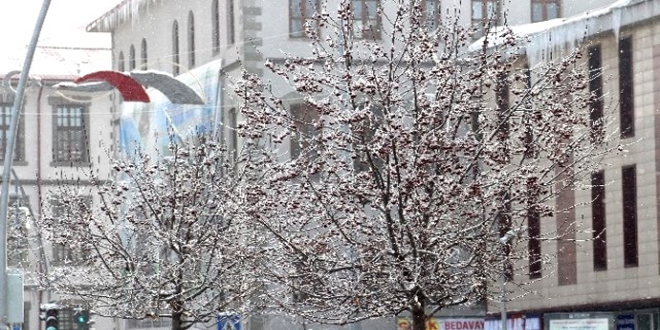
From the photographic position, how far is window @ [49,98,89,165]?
287 ft

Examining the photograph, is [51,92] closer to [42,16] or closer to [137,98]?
[137,98]

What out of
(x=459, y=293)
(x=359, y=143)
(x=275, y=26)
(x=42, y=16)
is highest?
(x=275, y=26)

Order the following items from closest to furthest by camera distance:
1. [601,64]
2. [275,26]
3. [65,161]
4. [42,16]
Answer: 1. [42,16]
2. [601,64]
3. [275,26]
4. [65,161]

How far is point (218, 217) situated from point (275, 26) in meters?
18.7

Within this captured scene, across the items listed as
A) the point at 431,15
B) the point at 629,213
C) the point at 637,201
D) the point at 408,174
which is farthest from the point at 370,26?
the point at 629,213

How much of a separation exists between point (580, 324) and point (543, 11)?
1022cm

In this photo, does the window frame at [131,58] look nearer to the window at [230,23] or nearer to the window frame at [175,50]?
A: the window frame at [175,50]

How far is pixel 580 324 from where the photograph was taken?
53062mm

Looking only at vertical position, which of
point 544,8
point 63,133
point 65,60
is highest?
point 65,60

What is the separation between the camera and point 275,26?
55.8m

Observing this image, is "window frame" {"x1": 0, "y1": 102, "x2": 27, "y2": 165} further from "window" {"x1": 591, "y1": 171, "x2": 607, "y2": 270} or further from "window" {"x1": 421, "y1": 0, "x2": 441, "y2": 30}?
"window" {"x1": 591, "y1": 171, "x2": 607, "y2": 270}

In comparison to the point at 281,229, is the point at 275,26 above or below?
above

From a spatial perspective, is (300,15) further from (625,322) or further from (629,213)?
(625,322)

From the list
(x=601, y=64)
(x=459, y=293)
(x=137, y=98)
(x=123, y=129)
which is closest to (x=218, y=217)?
(x=137, y=98)
